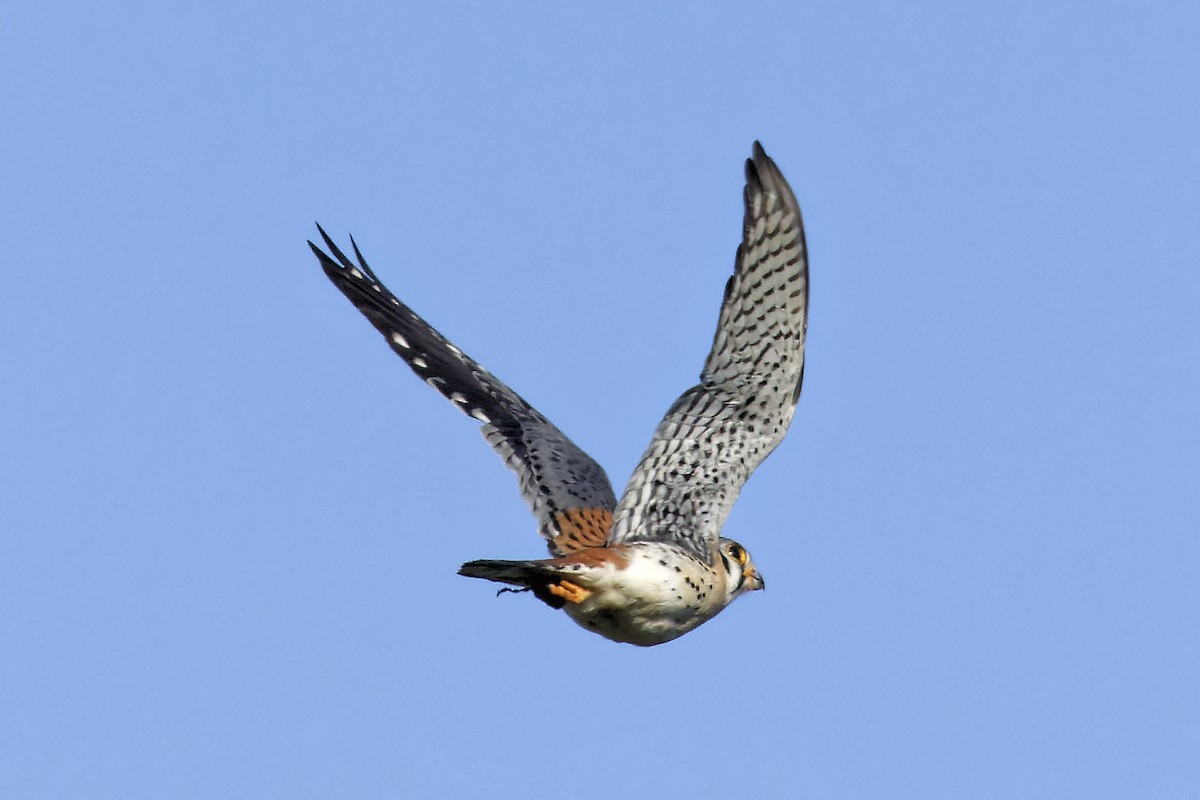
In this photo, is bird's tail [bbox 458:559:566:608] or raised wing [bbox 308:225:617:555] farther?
raised wing [bbox 308:225:617:555]

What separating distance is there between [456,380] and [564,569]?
9.78 feet

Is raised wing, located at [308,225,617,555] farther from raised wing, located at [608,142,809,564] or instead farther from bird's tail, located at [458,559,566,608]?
bird's tail, located at [458,559,566,608]

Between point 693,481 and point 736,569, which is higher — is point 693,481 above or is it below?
above

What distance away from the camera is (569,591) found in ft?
28.7

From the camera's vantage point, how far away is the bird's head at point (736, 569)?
973cm

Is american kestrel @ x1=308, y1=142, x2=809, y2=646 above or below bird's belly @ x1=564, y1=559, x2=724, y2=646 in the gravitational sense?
above

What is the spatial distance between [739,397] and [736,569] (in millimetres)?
1073

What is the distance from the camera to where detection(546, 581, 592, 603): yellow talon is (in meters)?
8.73

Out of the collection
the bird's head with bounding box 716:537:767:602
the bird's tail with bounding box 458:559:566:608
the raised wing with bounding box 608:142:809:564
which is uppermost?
the raised wing with bounding box 608:142:809:564

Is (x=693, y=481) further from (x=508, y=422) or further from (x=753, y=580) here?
(x=508, y=422)

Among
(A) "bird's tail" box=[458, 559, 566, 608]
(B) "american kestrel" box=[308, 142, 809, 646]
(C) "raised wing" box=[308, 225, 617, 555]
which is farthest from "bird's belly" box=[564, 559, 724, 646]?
(C) "raised wing" box=[308, 225, 617, 555]

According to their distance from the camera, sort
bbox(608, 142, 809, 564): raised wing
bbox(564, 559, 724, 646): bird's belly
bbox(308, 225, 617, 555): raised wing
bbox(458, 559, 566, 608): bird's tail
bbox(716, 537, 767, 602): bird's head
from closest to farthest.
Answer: bbox(458, 559, 566, 608): bird's tail, bbox(608, 142, 809, 564): raised wing, bbox(564, 559, 724, 646): bird's belly, bbox(716, 537, 767, 602): bird's head, bbox(308, 225, 617, 555): raised wing

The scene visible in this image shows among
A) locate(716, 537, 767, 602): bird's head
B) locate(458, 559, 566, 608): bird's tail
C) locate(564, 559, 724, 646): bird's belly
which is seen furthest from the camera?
locate(716, 537, 767, 602): bird's head

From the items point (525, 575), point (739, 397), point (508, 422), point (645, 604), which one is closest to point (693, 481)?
point (739, 397)
